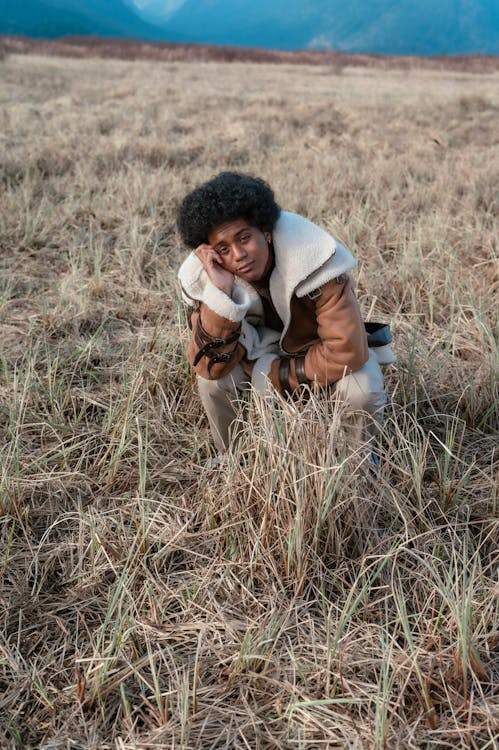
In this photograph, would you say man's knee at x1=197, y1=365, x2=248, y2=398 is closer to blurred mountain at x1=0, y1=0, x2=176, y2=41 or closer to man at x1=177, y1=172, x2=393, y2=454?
man at x1=177, y1=172, x2=393, y2=454

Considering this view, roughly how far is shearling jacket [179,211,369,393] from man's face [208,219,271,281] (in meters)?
0.05

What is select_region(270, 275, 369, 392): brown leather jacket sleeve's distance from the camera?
6.23 feet

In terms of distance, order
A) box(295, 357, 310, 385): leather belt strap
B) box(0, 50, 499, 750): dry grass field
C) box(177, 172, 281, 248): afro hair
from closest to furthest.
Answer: box(0, 50, 499, 750): dry grass field < box(177, 172, 281, 248): afro hair < box(295, 357, 310, 385): leather belt strap

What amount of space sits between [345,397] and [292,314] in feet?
1.15

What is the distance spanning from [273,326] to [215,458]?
0.54m

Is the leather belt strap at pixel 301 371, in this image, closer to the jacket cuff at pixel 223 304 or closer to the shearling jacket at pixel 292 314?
the shearling jacket at pixel 292 314

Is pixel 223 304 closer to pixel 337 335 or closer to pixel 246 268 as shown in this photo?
pixel 246 268

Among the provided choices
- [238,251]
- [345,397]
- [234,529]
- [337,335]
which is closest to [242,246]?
[238,251]

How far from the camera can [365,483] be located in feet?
6.07

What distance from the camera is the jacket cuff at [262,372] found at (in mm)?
2080

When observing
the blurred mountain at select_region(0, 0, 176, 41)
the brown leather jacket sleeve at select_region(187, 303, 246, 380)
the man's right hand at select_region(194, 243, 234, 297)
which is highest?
the blurred mountain at select_region(0, 0, 176, 41)

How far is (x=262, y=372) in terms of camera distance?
2.10m

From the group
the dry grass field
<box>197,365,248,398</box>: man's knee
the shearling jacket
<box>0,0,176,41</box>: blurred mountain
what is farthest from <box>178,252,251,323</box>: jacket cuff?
<box>0,0,176,41</box>: blurred mountain

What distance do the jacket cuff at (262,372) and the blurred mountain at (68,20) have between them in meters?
58.7
